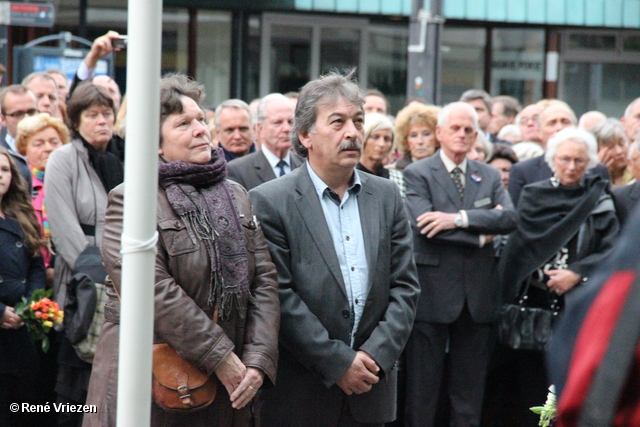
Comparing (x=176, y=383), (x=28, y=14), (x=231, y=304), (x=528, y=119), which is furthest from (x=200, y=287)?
Result: (x=28, y=14)

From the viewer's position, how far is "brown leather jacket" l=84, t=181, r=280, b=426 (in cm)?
333

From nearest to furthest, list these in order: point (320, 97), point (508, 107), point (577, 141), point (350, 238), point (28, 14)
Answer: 1. point (350, 238)
2. point (320, 97)
3. point (577, 141)
4. point (28, 14)
5. point (508, 107)

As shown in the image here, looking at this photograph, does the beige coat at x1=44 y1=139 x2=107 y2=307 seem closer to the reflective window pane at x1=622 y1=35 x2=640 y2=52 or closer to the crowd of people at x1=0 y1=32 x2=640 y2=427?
the crowd of people at x1=0 y1=32 x2=640 y2=427

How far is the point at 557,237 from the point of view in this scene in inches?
230

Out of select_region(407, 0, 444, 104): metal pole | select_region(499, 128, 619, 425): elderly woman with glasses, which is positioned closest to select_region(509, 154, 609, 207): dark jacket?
select_region(499, 128, 619, 425): elderly woman with glasses

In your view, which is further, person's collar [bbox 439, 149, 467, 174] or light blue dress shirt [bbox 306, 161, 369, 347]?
person's collar [bbox 439, 149, 467, 174]

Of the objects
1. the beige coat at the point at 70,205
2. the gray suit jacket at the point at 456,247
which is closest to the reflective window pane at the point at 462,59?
the gray suit jacket at the point at 456,247

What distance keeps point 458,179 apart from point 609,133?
178cm

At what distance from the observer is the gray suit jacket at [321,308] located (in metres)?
3.81

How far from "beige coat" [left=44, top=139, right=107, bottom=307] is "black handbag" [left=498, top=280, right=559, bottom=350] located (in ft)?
8.82

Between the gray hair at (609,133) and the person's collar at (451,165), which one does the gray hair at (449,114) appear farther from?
the gray hair at (609,133)

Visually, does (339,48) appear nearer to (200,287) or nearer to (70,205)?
(70,205)

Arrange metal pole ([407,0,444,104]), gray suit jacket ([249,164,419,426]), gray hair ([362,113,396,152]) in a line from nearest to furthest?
gray suit jacket ([249,164,419,426])
gray hair ([362,113,396,152])
metal pole ([407,0,444,104])

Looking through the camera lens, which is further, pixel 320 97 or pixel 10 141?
pixel 10 141
